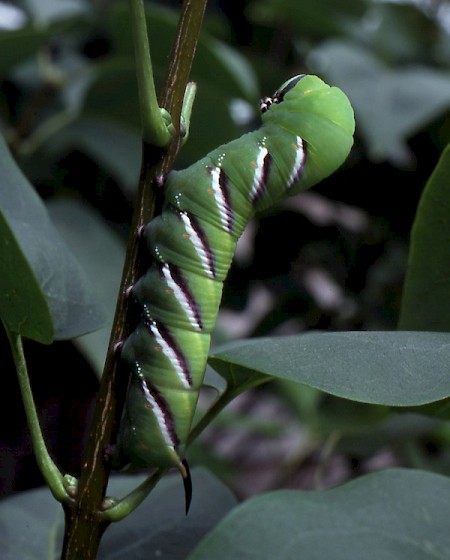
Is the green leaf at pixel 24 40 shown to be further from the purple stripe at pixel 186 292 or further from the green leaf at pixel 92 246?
the purple stripe at pixel 186 292

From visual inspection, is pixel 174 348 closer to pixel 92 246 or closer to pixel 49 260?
pixel 49 260

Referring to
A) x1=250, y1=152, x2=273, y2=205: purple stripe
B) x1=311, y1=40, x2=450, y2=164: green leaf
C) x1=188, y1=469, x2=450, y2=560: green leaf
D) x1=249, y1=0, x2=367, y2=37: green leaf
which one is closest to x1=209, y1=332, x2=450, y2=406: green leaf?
x1=188, y1=469, x2=450, y2=560: green leaf

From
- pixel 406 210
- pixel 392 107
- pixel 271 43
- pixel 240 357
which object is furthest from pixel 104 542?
pixel 271 43

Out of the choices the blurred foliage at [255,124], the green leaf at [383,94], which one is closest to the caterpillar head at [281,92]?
the blurred foliage at [255,124]

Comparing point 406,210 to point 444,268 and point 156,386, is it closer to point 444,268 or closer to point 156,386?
point 444,268

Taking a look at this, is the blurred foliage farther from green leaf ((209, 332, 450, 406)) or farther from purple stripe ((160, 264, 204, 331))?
green leaf ((209, 332, 450, 406))
